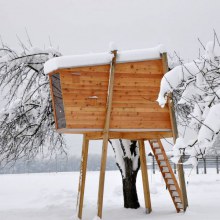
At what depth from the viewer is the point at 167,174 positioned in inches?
469

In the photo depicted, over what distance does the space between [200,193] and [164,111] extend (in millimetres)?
7724

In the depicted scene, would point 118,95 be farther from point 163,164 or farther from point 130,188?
point 130,188

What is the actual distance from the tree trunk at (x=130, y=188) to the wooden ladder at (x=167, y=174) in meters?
1.19

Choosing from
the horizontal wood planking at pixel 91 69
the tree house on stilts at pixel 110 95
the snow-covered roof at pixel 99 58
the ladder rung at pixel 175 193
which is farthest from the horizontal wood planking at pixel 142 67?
the ladder rung at pixel 175 193

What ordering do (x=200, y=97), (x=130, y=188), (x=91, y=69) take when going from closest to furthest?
1. (x=200, y=97)
2. (x=91, y=69)
3. (x=130, y=188)

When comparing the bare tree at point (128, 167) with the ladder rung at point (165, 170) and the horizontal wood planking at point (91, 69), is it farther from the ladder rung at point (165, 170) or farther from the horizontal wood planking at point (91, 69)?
the horizontal wood planking at point (91, 69)

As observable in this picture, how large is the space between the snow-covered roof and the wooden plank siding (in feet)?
0.39

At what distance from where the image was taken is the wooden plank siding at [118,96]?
970 centimetres

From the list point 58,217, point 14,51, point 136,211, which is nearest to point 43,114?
point 14,51

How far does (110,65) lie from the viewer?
9945 millimetres

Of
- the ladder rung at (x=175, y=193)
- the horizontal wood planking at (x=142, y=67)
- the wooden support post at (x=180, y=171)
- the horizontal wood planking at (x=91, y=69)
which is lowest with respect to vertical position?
the ladder rung at (x=175, y=193)

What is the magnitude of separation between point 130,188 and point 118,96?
13.4ft

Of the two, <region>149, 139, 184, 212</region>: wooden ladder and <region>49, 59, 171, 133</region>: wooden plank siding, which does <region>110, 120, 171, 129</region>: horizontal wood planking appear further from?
<region>149, 139, 184, 212</region>: wooden ladder

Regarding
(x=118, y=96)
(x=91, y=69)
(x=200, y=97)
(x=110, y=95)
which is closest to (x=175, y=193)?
(x=118, y=96)
